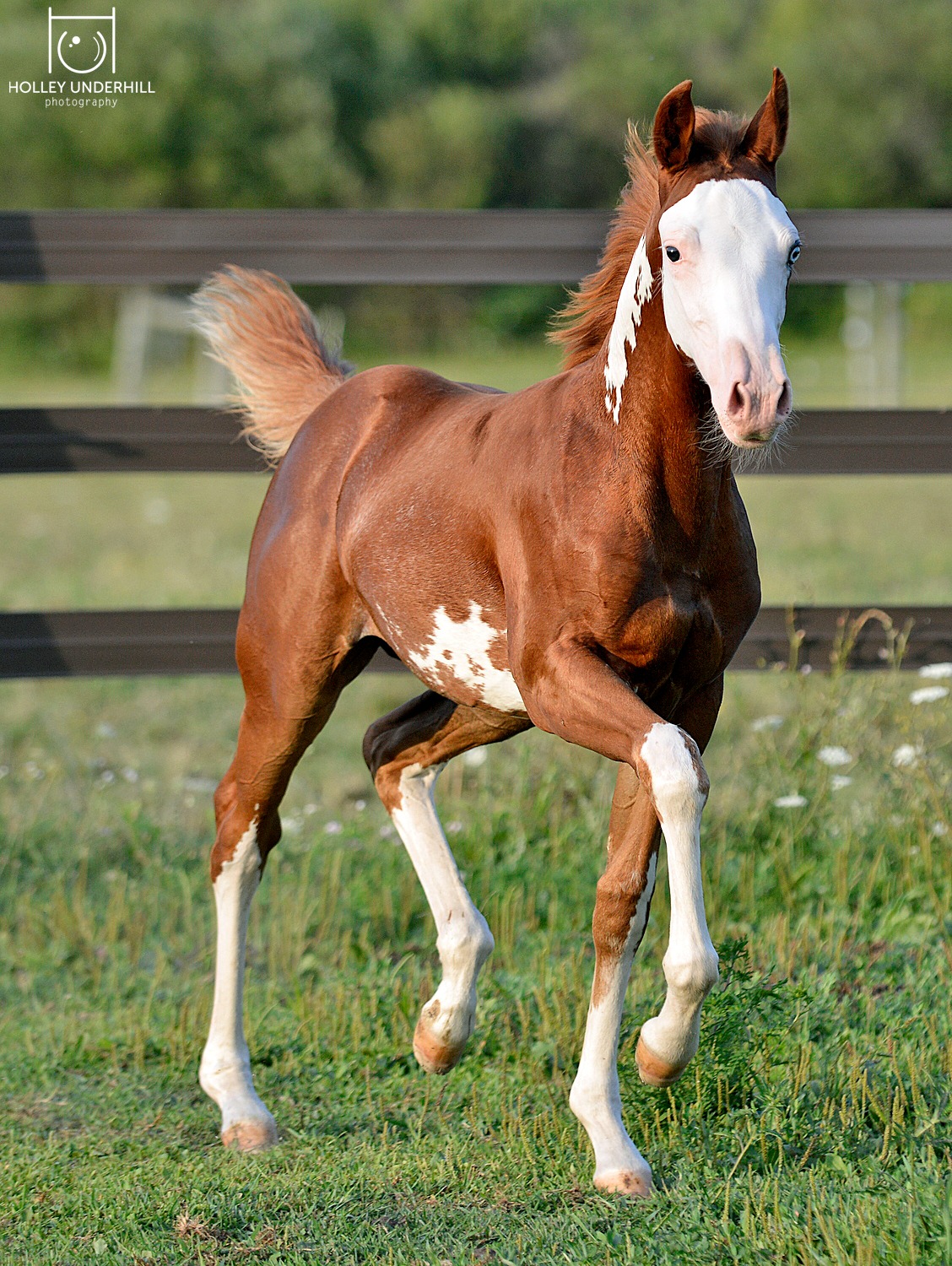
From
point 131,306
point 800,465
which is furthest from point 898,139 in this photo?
point 800,465

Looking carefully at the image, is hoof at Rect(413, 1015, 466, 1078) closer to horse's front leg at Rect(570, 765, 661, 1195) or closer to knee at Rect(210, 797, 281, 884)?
horse's front leg at Rect(570, 765, 661, 1195)

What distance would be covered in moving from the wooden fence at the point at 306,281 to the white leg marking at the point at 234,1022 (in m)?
1.20

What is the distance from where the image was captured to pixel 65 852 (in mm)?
5004

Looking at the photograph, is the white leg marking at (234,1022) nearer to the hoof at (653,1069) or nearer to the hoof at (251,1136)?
the hoof at (251,1136)

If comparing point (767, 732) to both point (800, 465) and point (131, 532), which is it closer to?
point (800, 465)

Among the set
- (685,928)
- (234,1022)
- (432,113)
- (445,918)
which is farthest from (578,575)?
(432,113)

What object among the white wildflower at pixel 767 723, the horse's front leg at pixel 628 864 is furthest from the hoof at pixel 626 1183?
the white wildflower at pixel 767 723

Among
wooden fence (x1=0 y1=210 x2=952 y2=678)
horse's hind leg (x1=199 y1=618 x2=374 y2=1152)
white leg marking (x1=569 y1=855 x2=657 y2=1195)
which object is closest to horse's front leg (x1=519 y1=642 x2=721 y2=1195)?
white leg marking (x1=569 y1=855 x2=657 y2=1195)

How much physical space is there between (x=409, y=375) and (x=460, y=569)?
771 mm

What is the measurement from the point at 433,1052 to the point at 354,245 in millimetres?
2696

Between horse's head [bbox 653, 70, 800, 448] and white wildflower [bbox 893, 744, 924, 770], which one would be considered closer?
horse's head [bbox 653, 70, 800, 448]

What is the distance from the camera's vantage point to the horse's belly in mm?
3232

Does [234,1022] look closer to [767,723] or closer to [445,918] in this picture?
[445,918]

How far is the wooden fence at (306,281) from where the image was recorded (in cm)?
485
